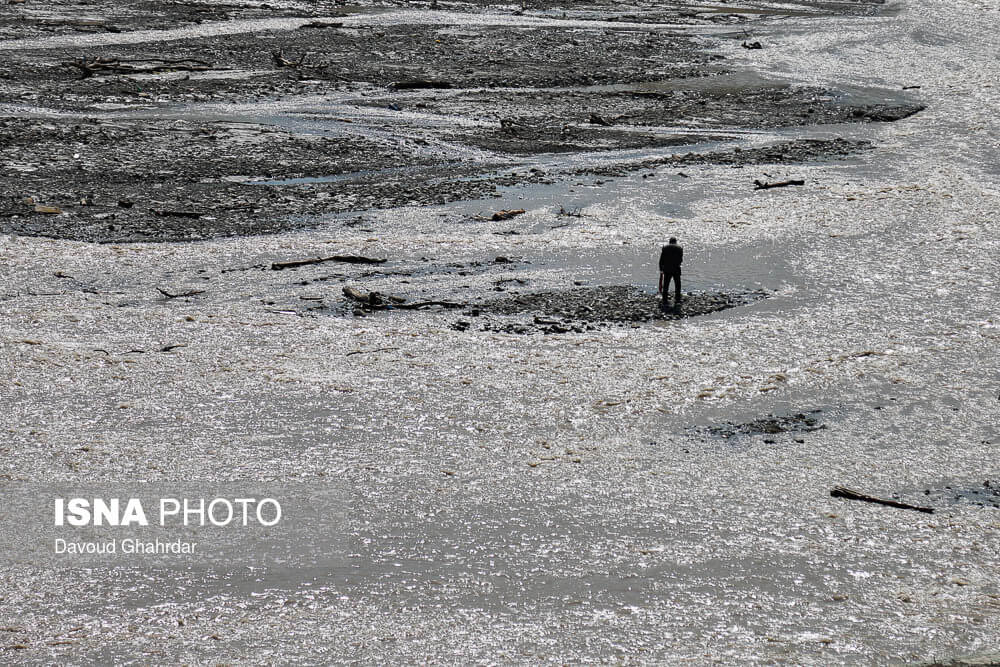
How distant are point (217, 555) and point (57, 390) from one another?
4.53 metres

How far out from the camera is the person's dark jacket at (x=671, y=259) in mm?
16438

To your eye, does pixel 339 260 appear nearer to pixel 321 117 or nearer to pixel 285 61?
pixel 321 117

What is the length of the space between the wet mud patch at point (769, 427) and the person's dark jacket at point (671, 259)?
3.66 metres

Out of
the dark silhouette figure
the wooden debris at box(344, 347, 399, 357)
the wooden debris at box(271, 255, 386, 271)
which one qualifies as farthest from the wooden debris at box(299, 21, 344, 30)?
the wooden debris at box(344, 347, 399, 357)

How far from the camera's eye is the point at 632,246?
19.3 m

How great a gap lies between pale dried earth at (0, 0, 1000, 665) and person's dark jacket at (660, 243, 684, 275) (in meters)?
0.83

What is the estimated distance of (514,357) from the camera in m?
15.0

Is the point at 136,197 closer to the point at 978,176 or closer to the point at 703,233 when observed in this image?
the point at 703,233

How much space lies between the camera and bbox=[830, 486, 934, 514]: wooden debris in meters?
11.5

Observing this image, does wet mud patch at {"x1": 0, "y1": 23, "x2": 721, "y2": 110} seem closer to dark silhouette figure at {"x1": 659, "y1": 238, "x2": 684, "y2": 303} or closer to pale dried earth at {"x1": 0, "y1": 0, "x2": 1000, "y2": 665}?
pale dried earth at {"x1": 0, "y1": 0, "x2": 1000, "y2": 665}

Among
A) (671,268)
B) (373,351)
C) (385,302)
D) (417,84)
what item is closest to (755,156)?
(671,268)

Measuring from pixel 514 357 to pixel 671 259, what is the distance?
3.18 metres

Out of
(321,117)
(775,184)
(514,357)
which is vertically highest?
(321,117)

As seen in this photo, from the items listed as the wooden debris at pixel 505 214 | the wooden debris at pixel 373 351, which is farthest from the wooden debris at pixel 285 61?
the wooden debris at pixel 373 351
